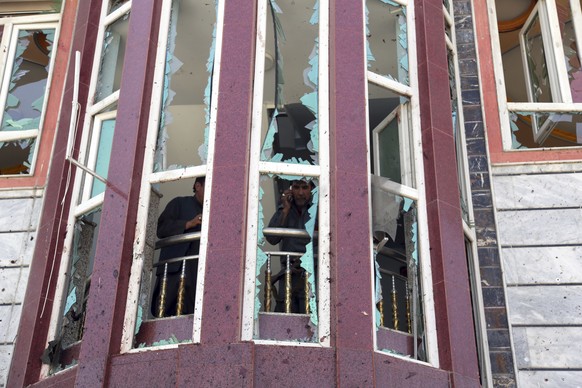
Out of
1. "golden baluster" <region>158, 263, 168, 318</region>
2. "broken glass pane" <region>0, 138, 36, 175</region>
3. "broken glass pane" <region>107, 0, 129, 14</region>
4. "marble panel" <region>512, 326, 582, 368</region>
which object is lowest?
"marble panel" <region>512, 326, 582, 368</region>

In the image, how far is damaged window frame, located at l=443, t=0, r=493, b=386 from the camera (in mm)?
9516

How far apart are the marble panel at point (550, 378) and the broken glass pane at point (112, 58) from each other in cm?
528

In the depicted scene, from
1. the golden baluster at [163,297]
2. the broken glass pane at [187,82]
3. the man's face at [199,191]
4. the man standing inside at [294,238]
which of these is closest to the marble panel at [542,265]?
the man standing inside at [294,238]

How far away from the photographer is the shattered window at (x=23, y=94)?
11.1m

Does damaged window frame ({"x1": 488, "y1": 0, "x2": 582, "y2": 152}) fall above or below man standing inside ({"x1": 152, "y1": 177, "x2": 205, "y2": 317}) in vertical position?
above

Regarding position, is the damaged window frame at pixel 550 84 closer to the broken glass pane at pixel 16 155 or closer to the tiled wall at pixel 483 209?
the tiled wall at pixel 483 209

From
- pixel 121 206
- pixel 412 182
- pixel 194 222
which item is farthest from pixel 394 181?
pixel 121 206

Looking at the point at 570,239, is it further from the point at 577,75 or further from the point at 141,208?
the point at 141,208

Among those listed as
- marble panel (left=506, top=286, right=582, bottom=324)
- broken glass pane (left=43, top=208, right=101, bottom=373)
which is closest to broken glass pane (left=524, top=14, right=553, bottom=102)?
marble panel (left=506, top=286, right=582, bottom=324)

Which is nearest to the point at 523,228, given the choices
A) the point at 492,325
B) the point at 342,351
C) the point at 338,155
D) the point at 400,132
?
the point at 492,325

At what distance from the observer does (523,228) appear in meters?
10.1

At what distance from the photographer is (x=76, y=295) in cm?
901

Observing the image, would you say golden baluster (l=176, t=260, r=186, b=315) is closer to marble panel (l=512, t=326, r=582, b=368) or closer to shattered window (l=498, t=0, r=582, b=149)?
marble panel (l=512, t=326, r=582, b=368)

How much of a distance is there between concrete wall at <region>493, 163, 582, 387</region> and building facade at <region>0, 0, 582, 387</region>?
0.07ft
